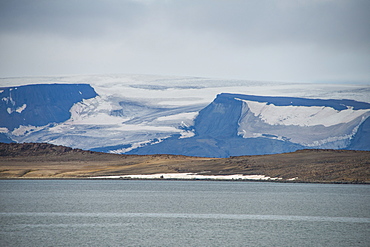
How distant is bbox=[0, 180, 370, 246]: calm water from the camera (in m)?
36.8

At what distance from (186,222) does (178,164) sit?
3269 inches

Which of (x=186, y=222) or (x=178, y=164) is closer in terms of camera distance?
(x=186, y=222)

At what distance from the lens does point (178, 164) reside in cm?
12988

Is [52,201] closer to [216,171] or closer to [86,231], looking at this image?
[86,231]

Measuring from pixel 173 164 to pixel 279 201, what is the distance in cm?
6505

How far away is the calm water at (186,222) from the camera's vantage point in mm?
36844

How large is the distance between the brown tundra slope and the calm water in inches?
1337

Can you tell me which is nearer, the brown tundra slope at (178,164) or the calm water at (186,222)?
the calm water at (186,222)

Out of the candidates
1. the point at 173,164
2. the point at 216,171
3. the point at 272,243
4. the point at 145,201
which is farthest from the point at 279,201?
the point at 173,164

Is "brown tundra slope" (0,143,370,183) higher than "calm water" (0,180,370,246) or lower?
lower

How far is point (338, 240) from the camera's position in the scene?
36.9 meters

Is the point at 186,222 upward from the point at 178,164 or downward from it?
upward

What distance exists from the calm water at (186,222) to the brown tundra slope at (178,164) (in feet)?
111

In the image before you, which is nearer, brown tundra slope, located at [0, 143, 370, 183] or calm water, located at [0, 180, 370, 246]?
calm water, located at [0, 180, 370, 246]
